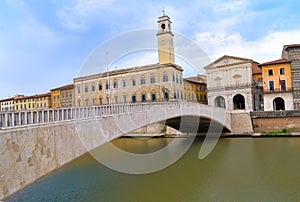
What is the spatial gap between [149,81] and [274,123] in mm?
18457

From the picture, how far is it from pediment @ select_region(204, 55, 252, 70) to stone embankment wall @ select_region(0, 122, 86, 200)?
3445cm

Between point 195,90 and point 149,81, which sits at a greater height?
point 149,81

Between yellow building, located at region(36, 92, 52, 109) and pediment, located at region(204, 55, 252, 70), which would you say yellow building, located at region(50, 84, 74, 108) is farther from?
pediment, located at region(204, 55, 252, 70)

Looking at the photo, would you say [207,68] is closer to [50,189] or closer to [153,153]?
[153,153]

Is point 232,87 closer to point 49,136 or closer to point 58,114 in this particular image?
point 58,114

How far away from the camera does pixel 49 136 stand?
7.66 meters

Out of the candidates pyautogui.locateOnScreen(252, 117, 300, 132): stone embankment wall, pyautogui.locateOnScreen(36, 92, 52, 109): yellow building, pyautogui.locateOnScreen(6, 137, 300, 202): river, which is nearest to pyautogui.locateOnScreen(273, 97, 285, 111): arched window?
pyautogui.locateOnScreen(252, 117, 300, 132): stone embankment wall

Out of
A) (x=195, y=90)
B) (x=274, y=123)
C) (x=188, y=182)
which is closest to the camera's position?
(x=188, y=182)

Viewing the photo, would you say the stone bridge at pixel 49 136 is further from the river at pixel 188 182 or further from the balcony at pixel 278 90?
the balcony at pixel 278 90

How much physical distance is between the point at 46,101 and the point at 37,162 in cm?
4828

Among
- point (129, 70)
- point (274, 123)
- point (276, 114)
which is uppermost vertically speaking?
point (129, 70)

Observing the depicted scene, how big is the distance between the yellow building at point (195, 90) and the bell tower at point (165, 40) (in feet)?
20.8

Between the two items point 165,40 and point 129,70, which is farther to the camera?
point 129,70

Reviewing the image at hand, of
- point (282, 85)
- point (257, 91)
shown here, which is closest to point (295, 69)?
point (282, 85)
